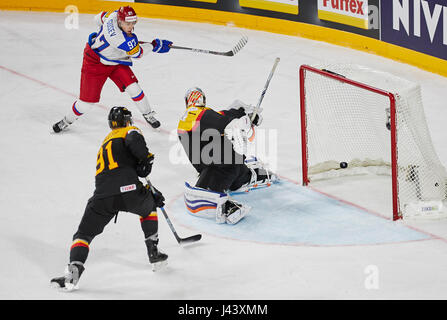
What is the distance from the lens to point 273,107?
9109 mm

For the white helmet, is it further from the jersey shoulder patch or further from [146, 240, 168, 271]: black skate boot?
[146, 240, 168, 271]: black skate boot

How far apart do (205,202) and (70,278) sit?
146 centimetres

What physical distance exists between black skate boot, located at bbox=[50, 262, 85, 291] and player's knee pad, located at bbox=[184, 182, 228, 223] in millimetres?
1366

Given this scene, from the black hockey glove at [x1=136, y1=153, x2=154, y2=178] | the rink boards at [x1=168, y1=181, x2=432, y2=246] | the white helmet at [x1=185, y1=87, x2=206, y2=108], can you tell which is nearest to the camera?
the black hockey glove at [x1=136, y1=153, x2=154, y2=178]

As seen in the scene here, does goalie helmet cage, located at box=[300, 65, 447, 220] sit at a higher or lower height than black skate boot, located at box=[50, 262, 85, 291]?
higher

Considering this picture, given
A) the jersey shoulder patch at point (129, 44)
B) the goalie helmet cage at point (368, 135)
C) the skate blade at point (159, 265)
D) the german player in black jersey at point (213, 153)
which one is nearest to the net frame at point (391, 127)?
the goalie helmet cage at point (368, 135)

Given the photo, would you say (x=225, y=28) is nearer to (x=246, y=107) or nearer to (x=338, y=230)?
(x=246, y=107)

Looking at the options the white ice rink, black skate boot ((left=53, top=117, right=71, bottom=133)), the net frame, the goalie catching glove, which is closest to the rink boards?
the white ice rink

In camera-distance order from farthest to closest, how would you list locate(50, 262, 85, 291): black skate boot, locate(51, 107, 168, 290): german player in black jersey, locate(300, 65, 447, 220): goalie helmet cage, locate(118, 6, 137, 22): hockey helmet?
locate(118, 6, 137, 22): hockey helmet
locate(300, 65, 447, 220): goalie helmet cage
locate(51, 107, 168, 290): german player in black jersey
locate(50, 262, 85, 291): black skate boot

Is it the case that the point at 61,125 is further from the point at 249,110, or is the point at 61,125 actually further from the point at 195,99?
the point at 249,110

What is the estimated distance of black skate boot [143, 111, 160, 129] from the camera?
8.34 m

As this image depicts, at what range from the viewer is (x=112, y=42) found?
7.64m

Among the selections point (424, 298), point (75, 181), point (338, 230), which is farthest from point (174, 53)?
point (424, 298)

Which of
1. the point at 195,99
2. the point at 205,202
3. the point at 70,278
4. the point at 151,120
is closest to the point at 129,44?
the point at 151,120
